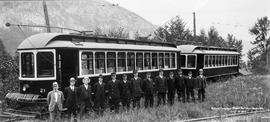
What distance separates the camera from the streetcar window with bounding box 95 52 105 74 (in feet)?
43.6

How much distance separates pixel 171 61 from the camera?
19.3 m

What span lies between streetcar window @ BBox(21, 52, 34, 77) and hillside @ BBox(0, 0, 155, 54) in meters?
112

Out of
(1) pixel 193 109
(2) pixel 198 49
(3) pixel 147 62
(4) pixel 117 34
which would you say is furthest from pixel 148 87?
(4) pixel 117 34

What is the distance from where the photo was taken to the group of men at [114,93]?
10375mm

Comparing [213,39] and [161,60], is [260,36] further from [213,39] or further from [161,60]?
[161,60]

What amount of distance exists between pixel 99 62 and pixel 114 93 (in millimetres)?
1729

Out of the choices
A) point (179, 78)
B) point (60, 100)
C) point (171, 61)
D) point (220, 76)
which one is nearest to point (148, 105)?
point (179, 78)

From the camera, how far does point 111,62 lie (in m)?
14.1

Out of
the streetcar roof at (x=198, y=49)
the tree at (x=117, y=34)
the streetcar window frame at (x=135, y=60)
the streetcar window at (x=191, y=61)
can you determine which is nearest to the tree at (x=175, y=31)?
the tree at (x=117, y=34)

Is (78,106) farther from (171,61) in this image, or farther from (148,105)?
(171,61)

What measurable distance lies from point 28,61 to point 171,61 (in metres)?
8.78

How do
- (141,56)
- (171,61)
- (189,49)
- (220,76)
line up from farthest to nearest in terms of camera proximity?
(220,76), (189,49), (171,61), (141,56)

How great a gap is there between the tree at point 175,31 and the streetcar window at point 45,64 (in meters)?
29.4

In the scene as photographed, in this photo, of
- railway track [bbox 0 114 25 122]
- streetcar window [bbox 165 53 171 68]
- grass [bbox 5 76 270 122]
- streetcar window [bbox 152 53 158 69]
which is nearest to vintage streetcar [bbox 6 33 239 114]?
railway track [bbox 0 114 25 122]
